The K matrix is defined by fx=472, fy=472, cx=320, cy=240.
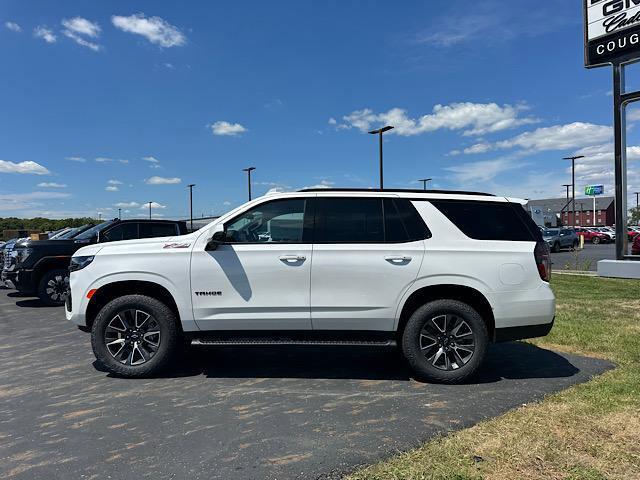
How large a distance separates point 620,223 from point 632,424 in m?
10.9

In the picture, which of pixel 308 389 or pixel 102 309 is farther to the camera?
pixel 102 309

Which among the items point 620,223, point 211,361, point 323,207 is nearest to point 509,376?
point 323,207

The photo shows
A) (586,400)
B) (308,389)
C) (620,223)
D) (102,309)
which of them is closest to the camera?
(586,400)

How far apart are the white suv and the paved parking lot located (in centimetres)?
44

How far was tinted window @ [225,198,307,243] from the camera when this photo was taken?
4.90 metres

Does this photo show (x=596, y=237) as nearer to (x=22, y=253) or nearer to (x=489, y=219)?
(x=489, y=219)

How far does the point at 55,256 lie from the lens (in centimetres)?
1030

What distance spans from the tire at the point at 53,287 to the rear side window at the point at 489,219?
29.0 feet

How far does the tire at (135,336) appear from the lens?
488 cm

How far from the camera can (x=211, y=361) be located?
18.5 feet

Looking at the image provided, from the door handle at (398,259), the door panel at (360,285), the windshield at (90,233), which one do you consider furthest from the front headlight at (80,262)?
the windshield at (90,233)

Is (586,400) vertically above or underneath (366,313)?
underneath

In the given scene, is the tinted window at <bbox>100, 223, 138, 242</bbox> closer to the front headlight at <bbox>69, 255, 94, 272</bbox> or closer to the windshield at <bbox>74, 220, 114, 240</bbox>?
the windshield at <bbox>74, 220, 114, 240</bbox>

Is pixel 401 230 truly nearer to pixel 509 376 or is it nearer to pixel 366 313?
pixel 366 313
